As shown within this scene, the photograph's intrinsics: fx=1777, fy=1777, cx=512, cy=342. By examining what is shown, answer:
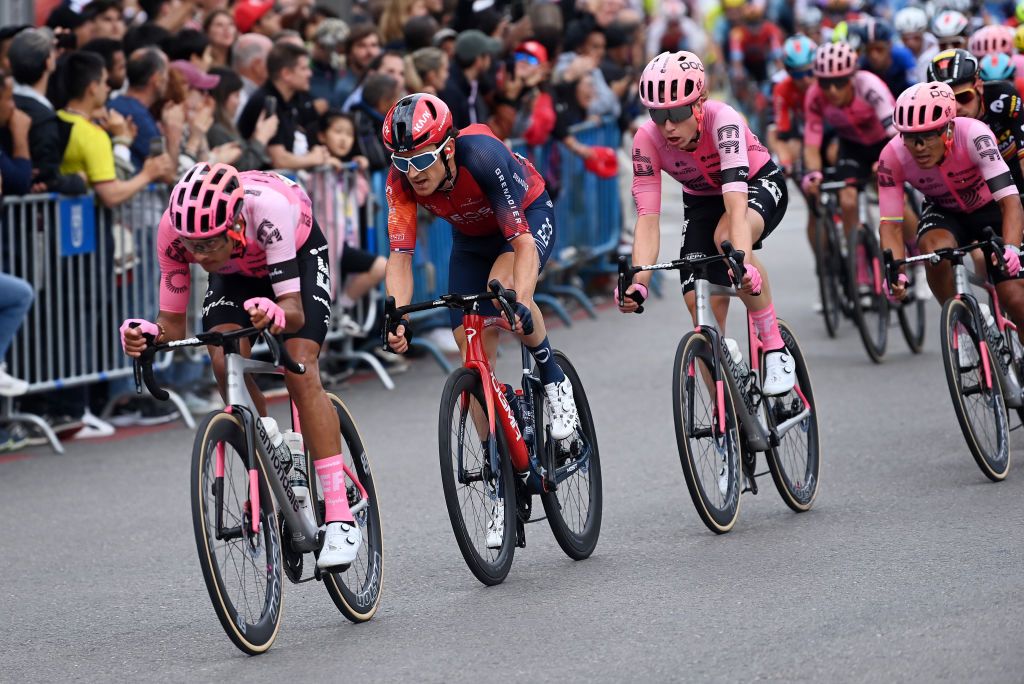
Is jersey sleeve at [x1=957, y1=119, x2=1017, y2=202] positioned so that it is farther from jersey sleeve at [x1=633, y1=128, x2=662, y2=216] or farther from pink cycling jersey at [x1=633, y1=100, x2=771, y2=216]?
jersey sleeve at [x1=633, y1=128, x2=662, y2=216]

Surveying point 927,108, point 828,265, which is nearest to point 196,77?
point 828,265

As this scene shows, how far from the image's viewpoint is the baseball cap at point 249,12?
49.4ft

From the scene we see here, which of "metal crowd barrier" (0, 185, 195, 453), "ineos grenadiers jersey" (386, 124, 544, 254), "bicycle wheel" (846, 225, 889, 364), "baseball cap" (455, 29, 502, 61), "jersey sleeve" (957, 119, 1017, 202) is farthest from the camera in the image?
"baseball cap" (455, 29, 502, 61)

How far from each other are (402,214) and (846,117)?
6.48 m

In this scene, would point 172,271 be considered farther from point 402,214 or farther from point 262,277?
point 402,214

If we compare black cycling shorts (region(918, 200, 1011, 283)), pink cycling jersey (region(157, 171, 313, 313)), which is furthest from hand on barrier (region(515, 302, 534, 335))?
black cycling shorts (region(918, 200, 1011, 283))

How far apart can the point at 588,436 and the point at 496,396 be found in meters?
0.78

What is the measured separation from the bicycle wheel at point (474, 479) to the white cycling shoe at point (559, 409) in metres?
0.34

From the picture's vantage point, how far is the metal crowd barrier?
413 inches

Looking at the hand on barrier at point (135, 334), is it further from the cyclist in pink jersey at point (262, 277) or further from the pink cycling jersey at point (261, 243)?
the pink cycling jersey at point (261, 243)

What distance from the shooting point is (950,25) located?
1380cm

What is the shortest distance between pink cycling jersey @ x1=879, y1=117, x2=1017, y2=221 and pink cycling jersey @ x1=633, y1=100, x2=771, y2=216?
97 cm

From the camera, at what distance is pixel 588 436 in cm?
773

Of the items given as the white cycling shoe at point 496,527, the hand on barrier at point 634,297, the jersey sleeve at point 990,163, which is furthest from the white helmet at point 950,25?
the white cycling shoe at point 496,527
